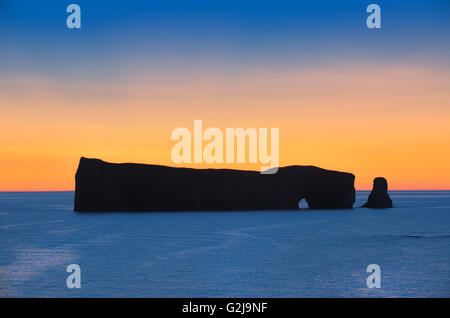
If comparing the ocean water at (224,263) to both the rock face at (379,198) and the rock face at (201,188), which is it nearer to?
the rock face at (201,188)

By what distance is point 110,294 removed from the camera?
23203mm

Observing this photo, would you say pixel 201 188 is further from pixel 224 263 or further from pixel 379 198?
pixel 224 263

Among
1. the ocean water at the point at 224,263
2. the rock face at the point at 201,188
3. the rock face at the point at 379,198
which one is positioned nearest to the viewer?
the ocean water at the point at 224,263

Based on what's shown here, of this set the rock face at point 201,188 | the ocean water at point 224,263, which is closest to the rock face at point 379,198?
the rock face at point 201,188

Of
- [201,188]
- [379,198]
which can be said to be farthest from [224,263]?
[379,198]

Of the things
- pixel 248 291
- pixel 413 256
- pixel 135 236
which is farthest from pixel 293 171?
pixel 248 291

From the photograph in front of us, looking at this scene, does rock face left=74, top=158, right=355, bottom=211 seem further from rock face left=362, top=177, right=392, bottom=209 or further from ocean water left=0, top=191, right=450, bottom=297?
ocean water left=0, top=191, right=450, bottom=297

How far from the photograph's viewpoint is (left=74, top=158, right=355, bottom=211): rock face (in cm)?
9628

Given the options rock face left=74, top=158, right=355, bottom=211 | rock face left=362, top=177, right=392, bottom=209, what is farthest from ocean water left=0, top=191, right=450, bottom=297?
rock face left=362, top=177, right=392, bottom=209

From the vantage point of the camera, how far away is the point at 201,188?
103m

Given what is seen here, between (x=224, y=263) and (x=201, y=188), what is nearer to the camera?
(x=224, y=263)

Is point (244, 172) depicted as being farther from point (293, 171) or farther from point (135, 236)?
point (135, 236)

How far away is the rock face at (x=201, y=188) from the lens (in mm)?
96275
